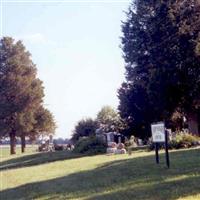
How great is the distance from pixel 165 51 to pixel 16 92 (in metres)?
27.6

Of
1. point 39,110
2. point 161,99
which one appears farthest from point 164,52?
point 39,110

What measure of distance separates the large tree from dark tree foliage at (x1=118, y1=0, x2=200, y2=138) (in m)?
22.1

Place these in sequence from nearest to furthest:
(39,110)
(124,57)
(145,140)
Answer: (124,57) → (145,140) → (39,110)

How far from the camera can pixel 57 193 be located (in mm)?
13562

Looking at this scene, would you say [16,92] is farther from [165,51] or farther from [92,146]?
[165,51]

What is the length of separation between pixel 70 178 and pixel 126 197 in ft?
19.6

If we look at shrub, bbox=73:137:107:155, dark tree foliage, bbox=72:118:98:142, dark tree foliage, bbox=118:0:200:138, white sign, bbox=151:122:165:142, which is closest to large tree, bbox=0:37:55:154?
dark tree foliage, bbox=72:118:98:142

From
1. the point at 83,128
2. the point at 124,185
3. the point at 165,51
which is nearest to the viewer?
the point at 124,185

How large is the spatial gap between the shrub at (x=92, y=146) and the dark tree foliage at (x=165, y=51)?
18.5 ft

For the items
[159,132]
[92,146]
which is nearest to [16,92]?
[92,146]

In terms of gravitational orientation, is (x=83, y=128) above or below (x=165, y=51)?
below

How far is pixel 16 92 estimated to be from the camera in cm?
5819

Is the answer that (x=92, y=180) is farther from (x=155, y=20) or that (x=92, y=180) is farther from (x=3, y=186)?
(x=155, y=20)

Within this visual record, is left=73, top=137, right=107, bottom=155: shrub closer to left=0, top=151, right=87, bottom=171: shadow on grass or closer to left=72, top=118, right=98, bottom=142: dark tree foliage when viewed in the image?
left=0, top=151, right=87, bottom=171: shadow on grass
